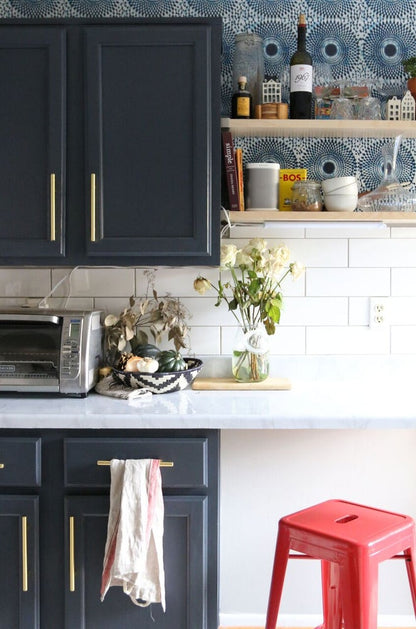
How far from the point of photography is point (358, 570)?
1.82 m

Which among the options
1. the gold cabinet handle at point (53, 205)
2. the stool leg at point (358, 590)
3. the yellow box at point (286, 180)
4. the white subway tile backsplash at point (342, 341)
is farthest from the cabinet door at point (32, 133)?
the stool leg at point (358, 590)

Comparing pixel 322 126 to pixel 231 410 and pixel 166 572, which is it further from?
pixel 166 572

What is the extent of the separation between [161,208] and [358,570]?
4.08 ft

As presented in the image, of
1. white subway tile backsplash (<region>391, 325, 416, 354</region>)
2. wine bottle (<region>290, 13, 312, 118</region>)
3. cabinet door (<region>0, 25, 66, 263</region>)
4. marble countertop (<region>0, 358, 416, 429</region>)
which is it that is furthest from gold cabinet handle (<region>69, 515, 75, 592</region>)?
wine bottle (<region>290, 13, 312, 118</region>)

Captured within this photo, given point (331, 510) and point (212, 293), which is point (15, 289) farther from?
point (331, 510)

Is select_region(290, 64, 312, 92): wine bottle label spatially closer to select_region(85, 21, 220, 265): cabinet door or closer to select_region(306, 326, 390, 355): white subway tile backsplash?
select_region(85, 21, 220, 265): cabinet door

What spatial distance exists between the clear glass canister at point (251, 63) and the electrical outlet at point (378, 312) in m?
0.84

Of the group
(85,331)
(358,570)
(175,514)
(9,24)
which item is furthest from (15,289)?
(358,570)

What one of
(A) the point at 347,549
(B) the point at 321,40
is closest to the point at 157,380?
(A) the point at 347,549

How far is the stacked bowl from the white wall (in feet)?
0.64

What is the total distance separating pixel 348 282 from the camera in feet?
8.71

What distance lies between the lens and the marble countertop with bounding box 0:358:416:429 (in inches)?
80.0

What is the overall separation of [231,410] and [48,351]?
26.1 inches

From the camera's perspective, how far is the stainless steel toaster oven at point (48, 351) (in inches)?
89.4
